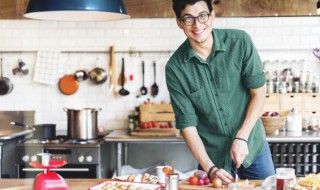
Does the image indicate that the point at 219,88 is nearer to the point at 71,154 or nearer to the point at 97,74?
the point at 71,154

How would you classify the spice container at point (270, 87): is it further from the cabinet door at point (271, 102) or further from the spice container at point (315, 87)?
the spice container at point (315, 87)

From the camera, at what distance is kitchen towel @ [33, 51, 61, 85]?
638 centimetres

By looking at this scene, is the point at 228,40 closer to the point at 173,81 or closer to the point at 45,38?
the point at 173,81

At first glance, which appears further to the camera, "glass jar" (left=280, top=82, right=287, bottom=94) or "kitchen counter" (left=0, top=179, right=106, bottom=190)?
"glass jar" (left=280, top=82, right=287, bottom=94)

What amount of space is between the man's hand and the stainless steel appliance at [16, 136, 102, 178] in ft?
7.89

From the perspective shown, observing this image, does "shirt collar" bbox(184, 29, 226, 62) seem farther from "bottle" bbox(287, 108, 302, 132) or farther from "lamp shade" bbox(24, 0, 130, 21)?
"bottle" bbox(287, 108, 302, 132)

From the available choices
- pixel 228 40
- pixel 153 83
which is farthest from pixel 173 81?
pixel 153 83

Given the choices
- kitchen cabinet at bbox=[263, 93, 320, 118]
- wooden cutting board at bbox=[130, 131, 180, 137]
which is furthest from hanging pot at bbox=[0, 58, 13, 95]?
kitchen cabinet at bbox=[263, 93, 320, 118]

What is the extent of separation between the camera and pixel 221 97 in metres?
3.42

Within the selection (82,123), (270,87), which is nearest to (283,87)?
(270,87)

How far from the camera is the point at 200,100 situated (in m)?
3.46

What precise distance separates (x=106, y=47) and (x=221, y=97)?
3.18 meters

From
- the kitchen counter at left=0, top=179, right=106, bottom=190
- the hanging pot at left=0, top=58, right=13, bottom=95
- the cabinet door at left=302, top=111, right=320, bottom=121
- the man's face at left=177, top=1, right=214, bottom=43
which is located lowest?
the kitchen counter at left=0, top=179, right=106, bottom=190

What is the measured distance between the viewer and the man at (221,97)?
3367mm
